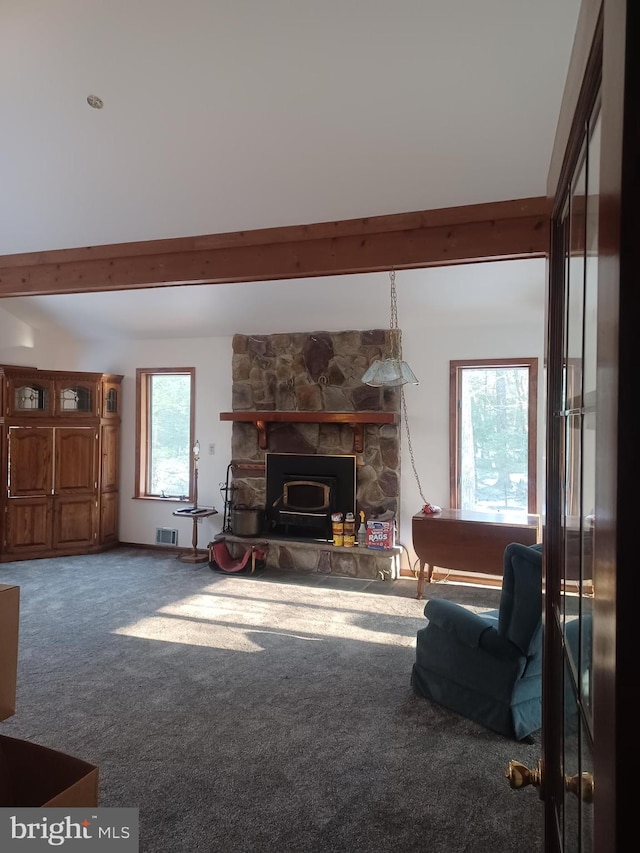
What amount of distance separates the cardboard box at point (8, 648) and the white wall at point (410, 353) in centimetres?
379

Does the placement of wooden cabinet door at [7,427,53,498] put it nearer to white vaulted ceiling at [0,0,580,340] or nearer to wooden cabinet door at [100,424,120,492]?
wooden cabinet door at [100,424,120,492]

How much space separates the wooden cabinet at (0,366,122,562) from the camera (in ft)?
20.0

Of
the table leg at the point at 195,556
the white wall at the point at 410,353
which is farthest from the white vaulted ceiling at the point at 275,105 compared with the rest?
the table leg at the point at 195,556

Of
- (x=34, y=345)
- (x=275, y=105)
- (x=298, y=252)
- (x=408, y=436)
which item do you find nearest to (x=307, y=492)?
(x=408, y=436)

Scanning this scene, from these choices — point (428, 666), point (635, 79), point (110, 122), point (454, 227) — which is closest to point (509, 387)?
point (454, 227)

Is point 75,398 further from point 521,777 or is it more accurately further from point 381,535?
point 521,777

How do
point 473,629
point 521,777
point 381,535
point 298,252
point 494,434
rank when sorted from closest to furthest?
point 521,777
point 473,629
point 298,252
point 494,434
point 381,535

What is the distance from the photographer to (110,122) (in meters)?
2.87

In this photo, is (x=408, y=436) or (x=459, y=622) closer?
(x=459, y=622)

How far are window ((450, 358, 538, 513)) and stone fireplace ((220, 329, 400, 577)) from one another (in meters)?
0.63

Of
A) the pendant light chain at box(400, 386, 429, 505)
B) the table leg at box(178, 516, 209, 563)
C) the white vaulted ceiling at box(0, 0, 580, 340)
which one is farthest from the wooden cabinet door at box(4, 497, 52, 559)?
the pendant light chain at box(400, 386, 429, 505)

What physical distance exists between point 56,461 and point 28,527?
2.55 ft

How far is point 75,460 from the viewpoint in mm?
6512

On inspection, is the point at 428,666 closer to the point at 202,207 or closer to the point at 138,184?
the point at 202,207
